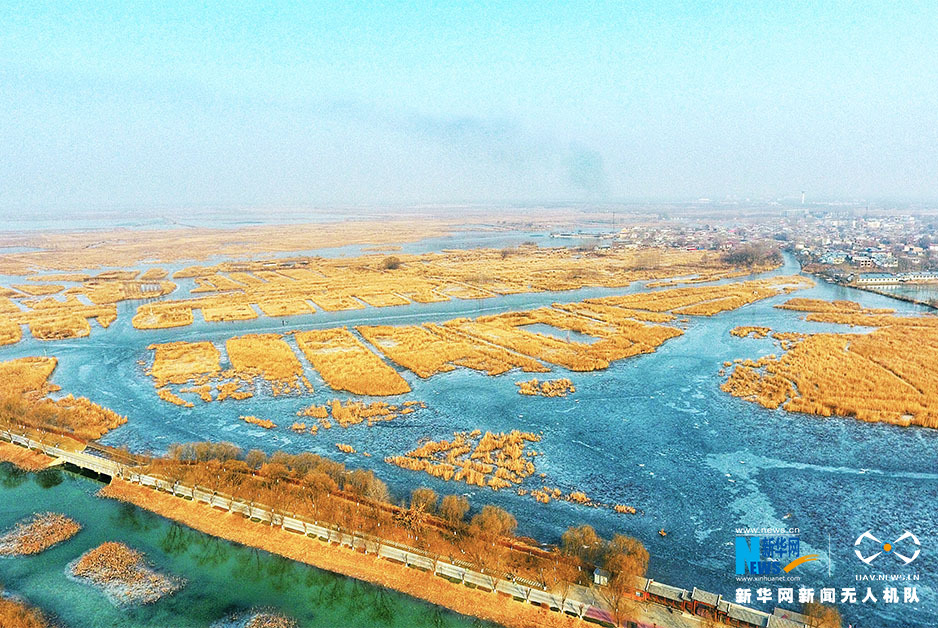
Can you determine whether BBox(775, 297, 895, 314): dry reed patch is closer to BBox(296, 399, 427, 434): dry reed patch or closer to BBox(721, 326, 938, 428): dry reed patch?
BBox(721, 326, 938, 428): dry reed patch

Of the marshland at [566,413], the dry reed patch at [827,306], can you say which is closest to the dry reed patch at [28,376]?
the marshland at [566,413]

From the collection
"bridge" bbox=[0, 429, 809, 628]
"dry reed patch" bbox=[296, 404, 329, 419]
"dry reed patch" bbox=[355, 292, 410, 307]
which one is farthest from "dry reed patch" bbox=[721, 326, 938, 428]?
"dry reed patch" bbox=[355, 292, 410, 307]

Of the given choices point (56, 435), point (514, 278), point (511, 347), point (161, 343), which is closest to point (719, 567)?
point (511, 347)

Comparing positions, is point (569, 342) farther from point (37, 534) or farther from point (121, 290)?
point (121, 290)

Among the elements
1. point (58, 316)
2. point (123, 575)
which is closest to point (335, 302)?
point (58, 316)

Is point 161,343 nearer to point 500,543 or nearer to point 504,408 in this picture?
point 504,408

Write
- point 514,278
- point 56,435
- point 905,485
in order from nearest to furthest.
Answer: point 905,485, point 56,435, point 514,278
